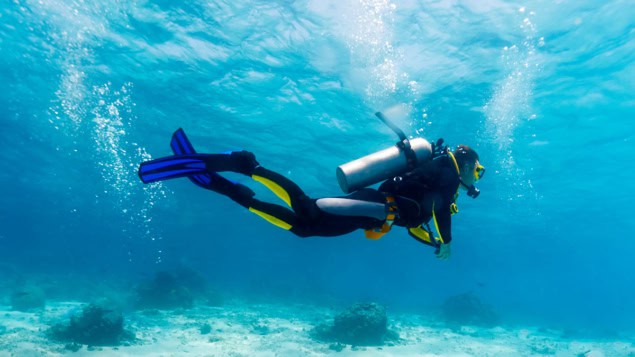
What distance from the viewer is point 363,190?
5.11m

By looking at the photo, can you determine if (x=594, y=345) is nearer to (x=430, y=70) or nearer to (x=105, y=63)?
(x=430, y=70)

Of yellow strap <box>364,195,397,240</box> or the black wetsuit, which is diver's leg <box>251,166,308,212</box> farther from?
yellow strap <box>364,195,397,240</box>

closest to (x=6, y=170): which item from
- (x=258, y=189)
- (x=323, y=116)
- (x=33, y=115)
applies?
(x=33, y=115)

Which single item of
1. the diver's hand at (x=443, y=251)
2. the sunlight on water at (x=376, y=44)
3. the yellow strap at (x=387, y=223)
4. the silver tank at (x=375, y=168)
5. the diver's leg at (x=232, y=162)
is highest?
the sunlight on water at (x=376, y=44)

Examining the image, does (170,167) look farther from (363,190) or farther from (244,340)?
(244,340)

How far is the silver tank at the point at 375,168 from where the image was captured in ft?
15.8

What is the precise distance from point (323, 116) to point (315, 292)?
27.2 m

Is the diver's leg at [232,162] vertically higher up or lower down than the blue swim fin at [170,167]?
higher up

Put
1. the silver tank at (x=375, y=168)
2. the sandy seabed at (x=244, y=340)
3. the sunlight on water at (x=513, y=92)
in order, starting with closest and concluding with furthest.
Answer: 1. the silver tank at (x=375, y=168)
2. the sandy seabed at (x=244, y=340)
3. the sunlight on water at (x=513, y=92)

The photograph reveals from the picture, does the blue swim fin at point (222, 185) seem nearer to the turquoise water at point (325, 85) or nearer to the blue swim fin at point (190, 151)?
the blue swim fin at point (190, 151)

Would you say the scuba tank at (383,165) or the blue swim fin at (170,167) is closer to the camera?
the blue swim fin at (170,167)

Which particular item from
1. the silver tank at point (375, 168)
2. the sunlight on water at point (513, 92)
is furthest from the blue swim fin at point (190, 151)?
the sunlight on water at point (513, 92)

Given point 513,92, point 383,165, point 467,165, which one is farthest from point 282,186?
point 513,92

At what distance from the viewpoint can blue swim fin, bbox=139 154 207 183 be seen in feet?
14.4
